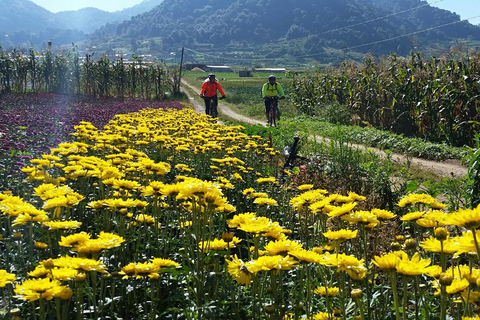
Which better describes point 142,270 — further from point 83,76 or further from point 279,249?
point 83,76

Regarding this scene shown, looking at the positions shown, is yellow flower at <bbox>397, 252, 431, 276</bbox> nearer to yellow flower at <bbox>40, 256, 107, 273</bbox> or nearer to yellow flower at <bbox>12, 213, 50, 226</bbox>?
yellow flower at <bbox>40, 256, 107, 273</bbox>

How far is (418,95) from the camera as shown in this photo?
13430 mm

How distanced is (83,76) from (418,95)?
25.8 m

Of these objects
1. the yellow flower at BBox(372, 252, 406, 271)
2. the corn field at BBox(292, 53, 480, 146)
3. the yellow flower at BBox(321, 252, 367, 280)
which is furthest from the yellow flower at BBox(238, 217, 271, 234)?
the corn field at BBox(292, 53, 480, 146)

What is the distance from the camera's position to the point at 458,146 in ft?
38.0

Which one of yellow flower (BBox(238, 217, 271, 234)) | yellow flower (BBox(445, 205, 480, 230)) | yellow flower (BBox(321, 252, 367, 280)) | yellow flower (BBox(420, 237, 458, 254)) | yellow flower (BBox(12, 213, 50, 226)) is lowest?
yellow flower (BBox(12, 213, 50, 226))

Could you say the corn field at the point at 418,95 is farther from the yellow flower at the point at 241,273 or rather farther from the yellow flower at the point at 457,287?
the yellow flower at the point at 241,273

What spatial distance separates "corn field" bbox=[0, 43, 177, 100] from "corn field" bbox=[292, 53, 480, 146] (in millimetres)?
15964

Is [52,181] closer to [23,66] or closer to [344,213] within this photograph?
[344,213]

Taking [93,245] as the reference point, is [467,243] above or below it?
above

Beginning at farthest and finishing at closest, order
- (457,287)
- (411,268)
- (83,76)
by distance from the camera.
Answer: (83,76) → (457,287) → (411,268)

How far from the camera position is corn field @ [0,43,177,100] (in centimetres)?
3039

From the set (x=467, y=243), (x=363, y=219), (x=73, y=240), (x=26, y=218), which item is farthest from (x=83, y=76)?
(x=467, y=243)

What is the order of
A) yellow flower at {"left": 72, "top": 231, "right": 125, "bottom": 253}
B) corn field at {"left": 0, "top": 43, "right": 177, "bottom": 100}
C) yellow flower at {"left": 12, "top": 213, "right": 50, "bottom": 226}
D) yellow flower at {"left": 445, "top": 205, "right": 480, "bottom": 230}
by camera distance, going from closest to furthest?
yellow flower at {"left": 445, "top": 205, "right": 480, "bottom": 230} → yellow flower at {"left": 72, "top": 231, "right": 125, "bottom": 253} → yellow flower at {"left": 12, "top": 213, "right": 50, "bottom": 226} → corn field at {"left": 0, "top": 43, "right": 177, "bottom": 100}
